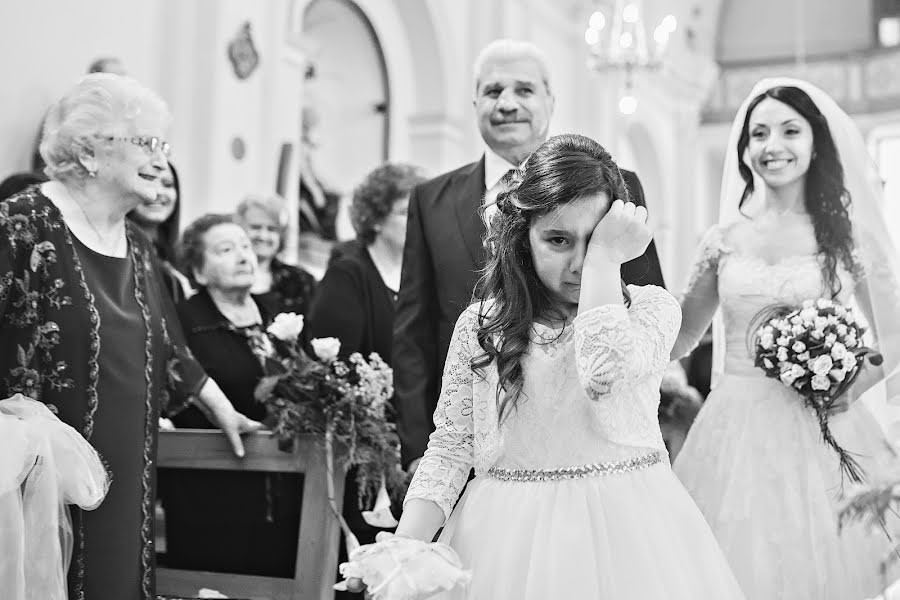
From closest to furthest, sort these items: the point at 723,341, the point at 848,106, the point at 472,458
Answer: the point at 472,458
the point at 723,341
the point at 848,106

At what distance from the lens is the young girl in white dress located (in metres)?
2.19

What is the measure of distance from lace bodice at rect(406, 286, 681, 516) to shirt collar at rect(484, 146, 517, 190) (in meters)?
1.04

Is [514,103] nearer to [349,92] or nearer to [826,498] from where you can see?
[826,498]

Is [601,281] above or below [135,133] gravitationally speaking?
below

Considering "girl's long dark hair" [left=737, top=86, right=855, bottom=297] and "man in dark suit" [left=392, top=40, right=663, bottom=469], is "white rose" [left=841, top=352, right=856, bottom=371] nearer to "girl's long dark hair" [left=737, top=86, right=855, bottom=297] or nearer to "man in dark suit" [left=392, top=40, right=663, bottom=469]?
"girl's long dark hair" [left=737, top=86, right=855, bottom=297]

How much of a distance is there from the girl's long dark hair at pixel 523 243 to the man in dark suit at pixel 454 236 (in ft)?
2.68

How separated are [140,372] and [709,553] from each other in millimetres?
1878

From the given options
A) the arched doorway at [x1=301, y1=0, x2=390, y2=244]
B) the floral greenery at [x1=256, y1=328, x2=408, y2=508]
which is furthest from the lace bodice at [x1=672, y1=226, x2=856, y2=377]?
the arched doorway at [x1=301, y1=0, x2=390, y2=244]

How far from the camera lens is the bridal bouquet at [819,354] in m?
3.32

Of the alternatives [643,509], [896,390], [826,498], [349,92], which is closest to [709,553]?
[643,509]

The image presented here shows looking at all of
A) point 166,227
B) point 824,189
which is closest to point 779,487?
point 824,189

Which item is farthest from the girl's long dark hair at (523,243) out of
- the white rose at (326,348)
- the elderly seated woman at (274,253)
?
the elderly seated woman at (274,253)

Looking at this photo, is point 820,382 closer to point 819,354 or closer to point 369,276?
point 819,354

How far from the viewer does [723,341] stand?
386 cm
